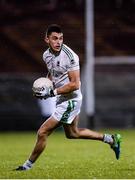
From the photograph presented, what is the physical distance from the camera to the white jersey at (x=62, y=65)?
10867 millimetres

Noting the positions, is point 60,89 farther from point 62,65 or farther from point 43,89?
point 62,65

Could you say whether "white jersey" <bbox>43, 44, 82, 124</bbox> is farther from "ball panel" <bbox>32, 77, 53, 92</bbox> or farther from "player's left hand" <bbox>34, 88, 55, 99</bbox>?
"player's left hand" <bbox>34, 88, 55, 99</bbox>

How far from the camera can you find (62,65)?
10.9 m

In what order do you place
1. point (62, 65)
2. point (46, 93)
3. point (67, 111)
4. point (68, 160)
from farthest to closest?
1. point (68, 160)
2. point (67, 111)
3. point (62, 65)
4. point (46, 93)

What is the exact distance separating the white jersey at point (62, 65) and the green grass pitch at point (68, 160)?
1.11 metres

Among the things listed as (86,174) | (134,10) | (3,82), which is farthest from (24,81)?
(86,174)

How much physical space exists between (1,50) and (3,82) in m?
0.99

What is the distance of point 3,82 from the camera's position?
21891mm

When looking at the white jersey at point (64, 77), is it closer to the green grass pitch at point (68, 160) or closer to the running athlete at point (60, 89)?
the running athlete at point (60, 89)

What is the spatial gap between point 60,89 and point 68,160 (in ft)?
7.67

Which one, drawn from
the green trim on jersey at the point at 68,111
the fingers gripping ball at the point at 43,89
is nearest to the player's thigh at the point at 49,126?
the green trim on jersey at the point at 68,111

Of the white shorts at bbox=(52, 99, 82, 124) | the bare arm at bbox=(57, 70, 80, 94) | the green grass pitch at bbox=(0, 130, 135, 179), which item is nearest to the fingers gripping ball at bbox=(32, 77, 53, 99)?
the bare arm at bbox=(57, 70, 80, 94)

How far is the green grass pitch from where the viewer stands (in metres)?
10.4

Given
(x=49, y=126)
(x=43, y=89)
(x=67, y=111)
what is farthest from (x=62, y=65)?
Result: (x=49, y=126)
